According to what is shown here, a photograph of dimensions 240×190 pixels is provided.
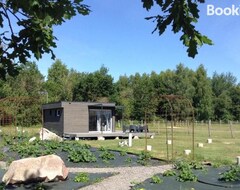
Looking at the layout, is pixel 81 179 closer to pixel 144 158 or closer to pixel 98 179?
pixel 98 179

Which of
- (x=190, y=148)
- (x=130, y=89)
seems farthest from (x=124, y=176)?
(x=130, y=89)

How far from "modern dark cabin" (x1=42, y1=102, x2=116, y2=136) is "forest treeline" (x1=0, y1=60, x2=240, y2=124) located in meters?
9.04

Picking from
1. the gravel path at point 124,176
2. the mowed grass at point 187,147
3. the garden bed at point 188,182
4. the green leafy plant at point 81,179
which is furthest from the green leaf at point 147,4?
the mowed grass at point 187,147

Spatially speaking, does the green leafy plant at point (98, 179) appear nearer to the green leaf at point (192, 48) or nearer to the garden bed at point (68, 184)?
the garden bed at point (68, 184)

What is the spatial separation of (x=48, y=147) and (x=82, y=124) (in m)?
17.4

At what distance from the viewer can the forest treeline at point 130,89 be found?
2371 inches

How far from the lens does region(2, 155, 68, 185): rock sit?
10.2 meters

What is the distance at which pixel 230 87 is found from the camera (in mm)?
92000

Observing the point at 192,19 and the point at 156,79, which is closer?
the point at 192,19

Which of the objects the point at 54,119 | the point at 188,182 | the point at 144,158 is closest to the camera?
the point at 188,182

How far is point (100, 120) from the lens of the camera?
36.7 metres

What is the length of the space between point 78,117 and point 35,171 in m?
24.5

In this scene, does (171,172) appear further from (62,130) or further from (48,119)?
(48,119)

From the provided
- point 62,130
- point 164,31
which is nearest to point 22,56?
point 164,31
